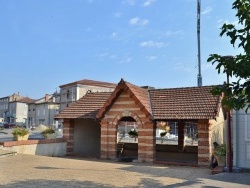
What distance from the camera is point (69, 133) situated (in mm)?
21188

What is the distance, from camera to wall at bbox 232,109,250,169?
13484 millimetres

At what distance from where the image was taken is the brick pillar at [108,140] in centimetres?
1900

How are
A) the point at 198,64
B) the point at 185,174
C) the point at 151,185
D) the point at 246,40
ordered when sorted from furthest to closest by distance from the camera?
the point at 198,64 → the point at 185,174 → the point at 151,185 → the point at 246,40

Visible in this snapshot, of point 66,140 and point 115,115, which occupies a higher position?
point 115,115

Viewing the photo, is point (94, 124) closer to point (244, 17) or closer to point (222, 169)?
point (222, 169)

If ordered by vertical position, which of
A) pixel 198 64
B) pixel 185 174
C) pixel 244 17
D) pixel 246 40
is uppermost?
pixel 198 64

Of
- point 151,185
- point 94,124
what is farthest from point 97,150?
point 151,185

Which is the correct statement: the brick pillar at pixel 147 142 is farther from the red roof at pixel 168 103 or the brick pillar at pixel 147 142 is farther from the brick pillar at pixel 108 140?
the brick pillar at pixel 108 140

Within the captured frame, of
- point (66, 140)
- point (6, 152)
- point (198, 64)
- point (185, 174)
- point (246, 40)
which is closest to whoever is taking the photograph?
point (246, 40)

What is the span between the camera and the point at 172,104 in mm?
18625

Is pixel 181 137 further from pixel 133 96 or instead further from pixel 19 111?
pixel 19 111

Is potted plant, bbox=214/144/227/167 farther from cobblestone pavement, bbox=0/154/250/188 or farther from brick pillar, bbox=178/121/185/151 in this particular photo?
brick pillar, bbox=178/121/185/151

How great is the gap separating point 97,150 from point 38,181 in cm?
1253

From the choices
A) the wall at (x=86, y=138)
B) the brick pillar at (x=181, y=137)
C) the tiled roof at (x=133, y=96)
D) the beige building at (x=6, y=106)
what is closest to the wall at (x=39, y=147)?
the wall at (x=86, y=138)
